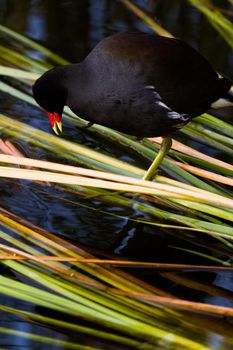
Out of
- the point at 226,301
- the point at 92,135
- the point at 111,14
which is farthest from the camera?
the point at 111,14

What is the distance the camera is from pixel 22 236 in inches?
108

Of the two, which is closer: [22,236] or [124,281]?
[124,281]

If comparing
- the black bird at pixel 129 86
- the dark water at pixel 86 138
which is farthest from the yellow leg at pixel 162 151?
the dark water at pixel 86 138

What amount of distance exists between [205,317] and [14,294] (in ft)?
1.90

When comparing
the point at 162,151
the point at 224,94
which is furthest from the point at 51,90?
the point at 224,94

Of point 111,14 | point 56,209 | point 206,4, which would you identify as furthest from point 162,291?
point 111,14

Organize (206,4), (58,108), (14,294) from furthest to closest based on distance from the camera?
(206,4) < (58,108) < (14,294)

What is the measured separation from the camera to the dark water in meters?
2.88

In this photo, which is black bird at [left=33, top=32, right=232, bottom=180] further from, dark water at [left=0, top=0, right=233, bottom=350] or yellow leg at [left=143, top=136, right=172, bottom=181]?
dark water at [left=0, top=0, right=233, bottom=350]

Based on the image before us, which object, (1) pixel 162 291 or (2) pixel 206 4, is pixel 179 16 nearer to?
(2) pixel 206 4

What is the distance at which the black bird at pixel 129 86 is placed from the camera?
2834 millimetres

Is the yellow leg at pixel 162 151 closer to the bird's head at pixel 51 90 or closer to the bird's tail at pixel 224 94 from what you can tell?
the bird's tail at pixel 224 94

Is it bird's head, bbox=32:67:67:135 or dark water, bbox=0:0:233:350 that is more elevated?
bird's head, bbox=32:67:67:135

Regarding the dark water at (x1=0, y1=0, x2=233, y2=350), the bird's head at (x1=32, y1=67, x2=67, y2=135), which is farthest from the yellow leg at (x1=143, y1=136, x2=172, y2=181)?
the bird's head at (x1=32, y1=67, x2=67, y2=135)
